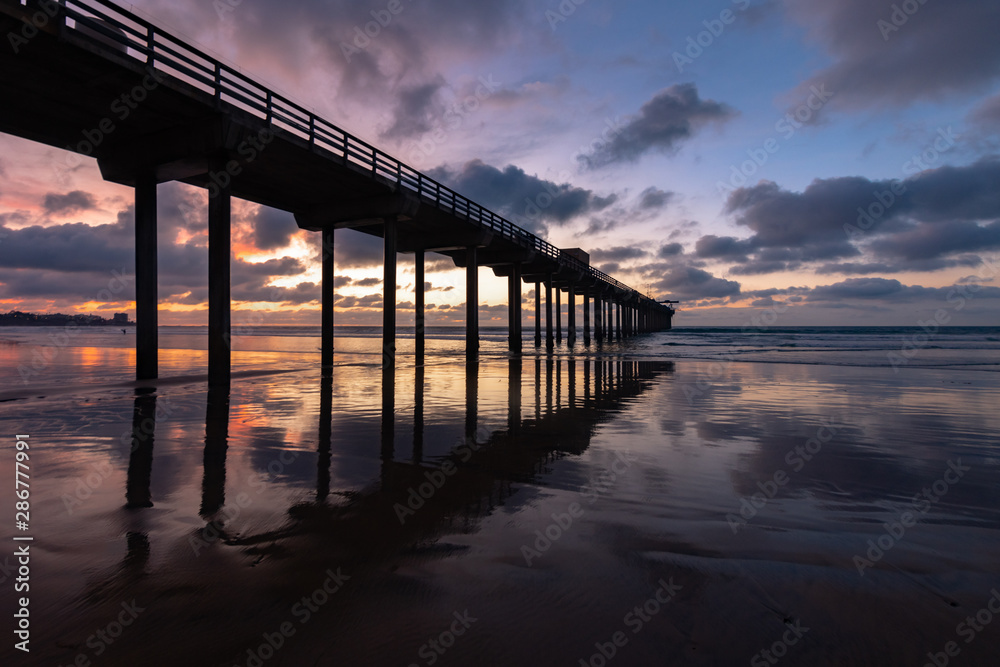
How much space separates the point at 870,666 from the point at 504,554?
6.39 feet

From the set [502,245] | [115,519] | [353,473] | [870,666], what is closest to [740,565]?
[870,666]

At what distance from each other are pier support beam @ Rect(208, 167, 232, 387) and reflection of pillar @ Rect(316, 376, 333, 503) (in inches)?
159

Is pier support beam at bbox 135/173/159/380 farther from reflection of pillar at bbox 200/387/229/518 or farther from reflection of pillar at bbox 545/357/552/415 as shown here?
reflection of pillar at bbox 545/357/552/415

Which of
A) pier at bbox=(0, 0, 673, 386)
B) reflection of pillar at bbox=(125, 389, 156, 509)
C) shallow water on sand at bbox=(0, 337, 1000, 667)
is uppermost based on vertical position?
pier at bbox=(0, 0, 673, 386)

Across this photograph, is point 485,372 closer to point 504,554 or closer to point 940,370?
point 504,554

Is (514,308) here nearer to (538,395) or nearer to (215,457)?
(538,395)

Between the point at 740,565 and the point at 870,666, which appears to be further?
the point at 740,565

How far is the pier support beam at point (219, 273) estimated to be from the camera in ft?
42.9

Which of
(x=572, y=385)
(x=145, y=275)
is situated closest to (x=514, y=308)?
(x=572, y=385)

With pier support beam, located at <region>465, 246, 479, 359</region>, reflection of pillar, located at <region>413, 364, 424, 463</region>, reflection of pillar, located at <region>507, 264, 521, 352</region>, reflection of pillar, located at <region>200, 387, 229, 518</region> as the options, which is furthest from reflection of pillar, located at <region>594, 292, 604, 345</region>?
reflection of pillar, located at <region>200, 387, 229, 518</region>

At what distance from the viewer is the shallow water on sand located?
220cm

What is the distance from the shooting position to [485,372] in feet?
55.4

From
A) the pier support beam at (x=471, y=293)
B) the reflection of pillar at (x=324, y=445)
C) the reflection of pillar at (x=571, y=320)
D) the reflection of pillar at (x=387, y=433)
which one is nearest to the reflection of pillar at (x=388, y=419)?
the reflection of pillar at (x=387, y=433)

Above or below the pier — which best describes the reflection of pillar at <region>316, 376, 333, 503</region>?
below
